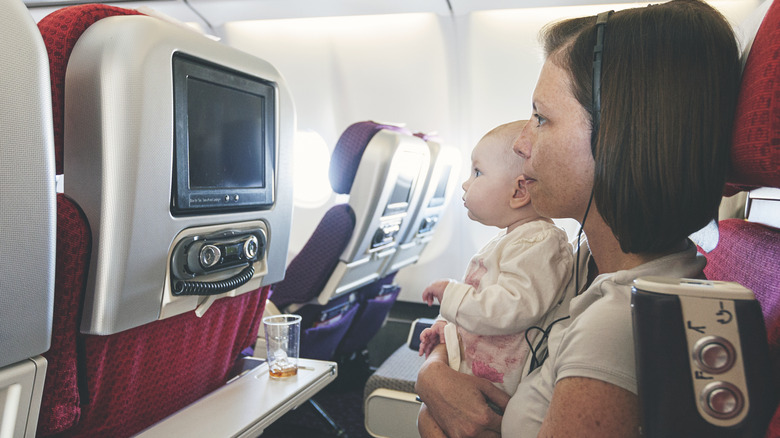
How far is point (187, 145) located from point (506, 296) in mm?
788

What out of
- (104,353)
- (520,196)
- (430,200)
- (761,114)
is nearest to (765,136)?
(761,114)

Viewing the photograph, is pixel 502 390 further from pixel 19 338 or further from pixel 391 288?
pixel 391 288

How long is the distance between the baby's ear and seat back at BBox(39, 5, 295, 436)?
688mm

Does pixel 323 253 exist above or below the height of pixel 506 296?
below

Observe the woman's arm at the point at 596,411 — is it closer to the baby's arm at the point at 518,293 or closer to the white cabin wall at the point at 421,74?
the baby's arm at the point at 518,293

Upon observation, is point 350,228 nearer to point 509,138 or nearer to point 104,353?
point 509,138

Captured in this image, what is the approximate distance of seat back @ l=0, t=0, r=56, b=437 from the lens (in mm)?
881

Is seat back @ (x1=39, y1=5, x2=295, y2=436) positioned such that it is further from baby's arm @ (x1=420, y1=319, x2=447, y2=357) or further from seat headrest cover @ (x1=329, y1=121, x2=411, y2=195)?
seat headrest cover @ (x1=329, y1=121, x2=411, y2=195)

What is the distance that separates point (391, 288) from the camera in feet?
13.5

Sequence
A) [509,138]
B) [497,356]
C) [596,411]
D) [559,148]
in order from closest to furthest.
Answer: [596,411], [559,148], [497,356], [509,138]

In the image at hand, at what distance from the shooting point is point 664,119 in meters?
0.91

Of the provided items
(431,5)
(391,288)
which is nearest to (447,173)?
(391,288)

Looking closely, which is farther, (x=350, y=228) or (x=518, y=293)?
(x=350, y=228)

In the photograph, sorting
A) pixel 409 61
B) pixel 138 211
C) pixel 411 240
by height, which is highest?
pixel 409 61
